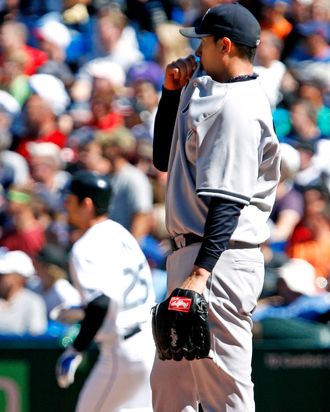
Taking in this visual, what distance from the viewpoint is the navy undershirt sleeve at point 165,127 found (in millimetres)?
4590

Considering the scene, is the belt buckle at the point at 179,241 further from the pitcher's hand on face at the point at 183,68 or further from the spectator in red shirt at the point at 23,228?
the spectator in red shirt at the point at 23,228

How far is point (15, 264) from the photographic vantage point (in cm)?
841

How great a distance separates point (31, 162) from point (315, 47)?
2954 millimetres

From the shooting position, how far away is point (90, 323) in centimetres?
545

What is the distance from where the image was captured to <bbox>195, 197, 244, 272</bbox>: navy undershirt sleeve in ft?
13.1

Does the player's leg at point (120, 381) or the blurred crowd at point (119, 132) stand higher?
the player's leg at point (120, 381)

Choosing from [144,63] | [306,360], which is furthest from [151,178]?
[306,360]

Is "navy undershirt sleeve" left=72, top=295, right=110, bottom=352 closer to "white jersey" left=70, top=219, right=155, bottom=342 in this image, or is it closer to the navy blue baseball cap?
"white jersey" left=70, top=219, right=155, bottom=342

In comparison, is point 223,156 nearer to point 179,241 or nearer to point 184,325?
point 179,241

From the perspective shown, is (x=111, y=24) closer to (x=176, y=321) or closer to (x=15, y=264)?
(x=15, y=264)

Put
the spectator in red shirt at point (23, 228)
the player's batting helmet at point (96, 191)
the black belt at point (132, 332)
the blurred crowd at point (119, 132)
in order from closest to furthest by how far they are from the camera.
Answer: the black belt at point (132, 332) → the player's batting helmet at point (96, 191) → the blurred crowd at point (119, 132) → the spectator in red shirt at point (23, 228)

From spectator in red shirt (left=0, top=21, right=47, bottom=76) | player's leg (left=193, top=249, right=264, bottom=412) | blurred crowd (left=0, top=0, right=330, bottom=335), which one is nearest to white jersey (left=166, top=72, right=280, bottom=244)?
player's leg (left=193, top=249, right=264, bottom=412)

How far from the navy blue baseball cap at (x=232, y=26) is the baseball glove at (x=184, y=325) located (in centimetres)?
96

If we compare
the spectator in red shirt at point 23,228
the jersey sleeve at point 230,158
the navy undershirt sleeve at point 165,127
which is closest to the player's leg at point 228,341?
the jersey sleeve at point 230,158
